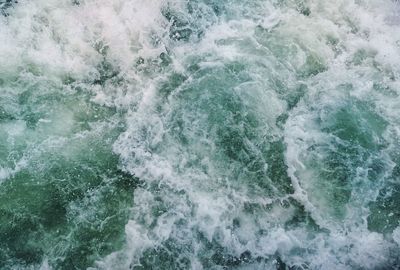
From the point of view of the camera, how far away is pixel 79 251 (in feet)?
20.5

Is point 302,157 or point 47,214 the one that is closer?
point 47,214

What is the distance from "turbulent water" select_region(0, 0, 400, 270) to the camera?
6.46 m

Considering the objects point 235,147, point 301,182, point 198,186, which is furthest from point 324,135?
point 198,186

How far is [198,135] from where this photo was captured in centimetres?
749

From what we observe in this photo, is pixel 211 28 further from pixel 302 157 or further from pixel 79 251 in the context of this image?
pixel 79 251

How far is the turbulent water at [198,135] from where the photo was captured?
646cm

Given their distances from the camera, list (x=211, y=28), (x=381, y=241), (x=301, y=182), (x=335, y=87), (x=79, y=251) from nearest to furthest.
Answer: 1. (x=79, y=251)
2. (x=381, y=241)
3. (x=301, y=182)
4. (x=335, y=87)
5. (x=211, y=28)

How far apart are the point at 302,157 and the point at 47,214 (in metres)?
4.78

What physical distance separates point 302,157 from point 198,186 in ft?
7.07

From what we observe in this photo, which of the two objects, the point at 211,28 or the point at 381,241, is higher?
the point at 211,28

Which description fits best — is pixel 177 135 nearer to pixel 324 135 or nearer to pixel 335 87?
pixel 324 135

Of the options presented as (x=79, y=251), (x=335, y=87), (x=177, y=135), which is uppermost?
(x=335, y=87)

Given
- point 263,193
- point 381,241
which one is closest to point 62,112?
point 263,193

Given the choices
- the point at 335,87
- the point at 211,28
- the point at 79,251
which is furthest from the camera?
the point at 211,28
